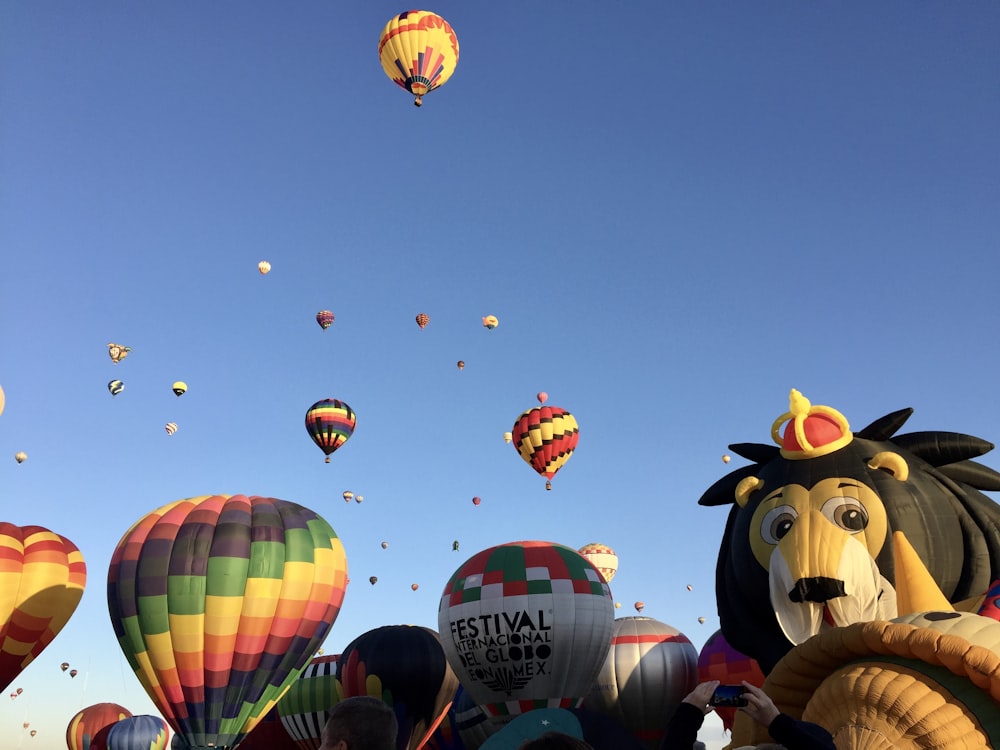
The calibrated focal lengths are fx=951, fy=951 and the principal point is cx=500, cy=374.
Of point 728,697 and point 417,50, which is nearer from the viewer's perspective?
point 728,697

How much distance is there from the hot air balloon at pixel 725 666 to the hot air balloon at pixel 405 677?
5.09 meters

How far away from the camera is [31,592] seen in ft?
62.5

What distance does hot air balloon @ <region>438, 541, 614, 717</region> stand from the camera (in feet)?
44.5

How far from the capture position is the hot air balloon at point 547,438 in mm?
26734

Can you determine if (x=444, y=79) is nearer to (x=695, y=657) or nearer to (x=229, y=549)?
(x=229, y=549)

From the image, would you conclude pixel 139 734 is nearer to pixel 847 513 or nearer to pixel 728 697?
pixel 847 513

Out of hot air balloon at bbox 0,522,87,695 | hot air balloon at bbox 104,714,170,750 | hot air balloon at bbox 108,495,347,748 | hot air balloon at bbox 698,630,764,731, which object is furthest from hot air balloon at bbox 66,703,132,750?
hot air balloon at bbox 698,630,764,731

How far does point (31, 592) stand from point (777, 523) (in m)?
15.8

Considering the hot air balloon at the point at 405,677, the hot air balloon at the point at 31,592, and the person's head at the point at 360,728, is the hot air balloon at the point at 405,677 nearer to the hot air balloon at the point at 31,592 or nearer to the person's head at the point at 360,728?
the hot air balloon at the point at 31,592

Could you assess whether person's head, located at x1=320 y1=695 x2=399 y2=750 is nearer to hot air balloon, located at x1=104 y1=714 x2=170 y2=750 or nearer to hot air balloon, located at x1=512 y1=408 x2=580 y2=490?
hot air balloon, located at x1=512 y1=408 x2=580 y2=490

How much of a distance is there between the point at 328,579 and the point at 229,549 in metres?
1.92

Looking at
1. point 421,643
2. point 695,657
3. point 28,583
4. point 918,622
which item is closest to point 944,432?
point 918,622

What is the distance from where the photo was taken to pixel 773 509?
30.8 feet

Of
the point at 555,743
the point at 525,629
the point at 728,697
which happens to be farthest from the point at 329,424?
the point at 555,743
